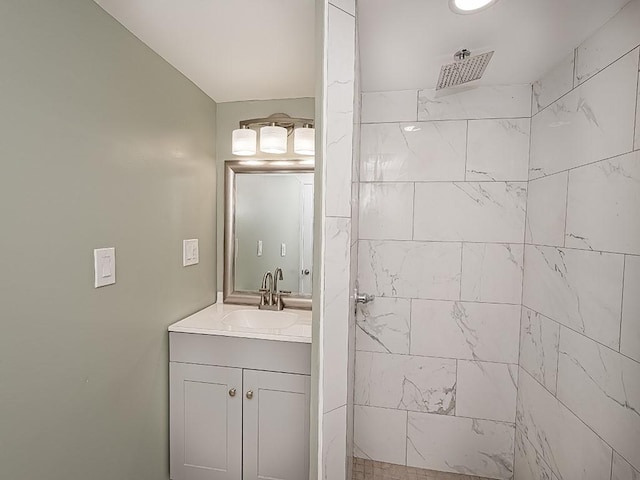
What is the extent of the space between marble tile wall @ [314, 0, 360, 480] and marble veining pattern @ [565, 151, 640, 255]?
0.92 m

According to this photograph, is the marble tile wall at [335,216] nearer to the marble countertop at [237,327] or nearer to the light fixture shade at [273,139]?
the marble countertop at [237,327]

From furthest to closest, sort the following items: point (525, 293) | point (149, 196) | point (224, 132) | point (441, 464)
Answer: point (224, 132) < point (441, 464) < point (525, 293) < point (149, 196)

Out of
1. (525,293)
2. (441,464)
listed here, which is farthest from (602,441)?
(441,464)

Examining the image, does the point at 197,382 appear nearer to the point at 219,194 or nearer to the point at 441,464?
the point at 219,194

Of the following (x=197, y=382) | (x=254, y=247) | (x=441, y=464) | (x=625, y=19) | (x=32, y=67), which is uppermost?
(x=625, y=19)

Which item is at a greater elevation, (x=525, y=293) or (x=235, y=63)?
(x=235, y=63)

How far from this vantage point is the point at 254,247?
7.63 feet

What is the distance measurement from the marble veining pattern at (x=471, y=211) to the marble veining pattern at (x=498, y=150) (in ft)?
0.18

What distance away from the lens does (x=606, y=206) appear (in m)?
1.31

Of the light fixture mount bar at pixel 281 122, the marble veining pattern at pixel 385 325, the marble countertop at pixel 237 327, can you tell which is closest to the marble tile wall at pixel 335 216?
the marble countertop at pixel 237 327

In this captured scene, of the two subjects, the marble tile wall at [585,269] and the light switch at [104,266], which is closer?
the marble tile wall at [585,269]

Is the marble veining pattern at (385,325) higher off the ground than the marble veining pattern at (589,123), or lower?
lower

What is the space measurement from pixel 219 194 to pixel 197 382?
1.13 metres

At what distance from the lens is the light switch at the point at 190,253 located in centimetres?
197
